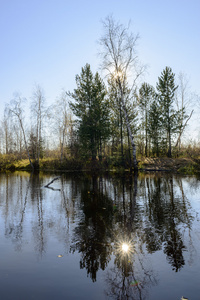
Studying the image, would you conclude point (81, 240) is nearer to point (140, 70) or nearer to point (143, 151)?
point (140, 70)

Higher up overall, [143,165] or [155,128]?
[155,128]

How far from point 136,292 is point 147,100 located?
115ft

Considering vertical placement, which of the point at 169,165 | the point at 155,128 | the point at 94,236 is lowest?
the point at 94,236

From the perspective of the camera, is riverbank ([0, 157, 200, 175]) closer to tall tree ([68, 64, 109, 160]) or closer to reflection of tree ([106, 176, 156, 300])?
tall tree ([68, 64, 109, 160])

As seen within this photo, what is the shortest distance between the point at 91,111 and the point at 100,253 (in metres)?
26.8

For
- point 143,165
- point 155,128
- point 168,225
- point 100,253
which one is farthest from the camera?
point 155,128

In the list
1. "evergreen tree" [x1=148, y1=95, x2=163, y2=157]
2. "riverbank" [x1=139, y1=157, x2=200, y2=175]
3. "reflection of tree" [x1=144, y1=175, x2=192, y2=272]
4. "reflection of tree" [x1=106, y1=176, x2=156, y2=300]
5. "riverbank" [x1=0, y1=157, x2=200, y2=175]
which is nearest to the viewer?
"reflection of tree" [x1=106, y1=176, x2=156, y2=300]

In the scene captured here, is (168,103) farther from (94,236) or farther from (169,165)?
(94,236)

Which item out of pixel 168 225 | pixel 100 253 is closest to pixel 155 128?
pixel 168 225

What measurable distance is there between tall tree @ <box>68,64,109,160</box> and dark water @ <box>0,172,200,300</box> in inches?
850

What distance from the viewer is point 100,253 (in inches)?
181

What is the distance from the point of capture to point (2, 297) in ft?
10.6

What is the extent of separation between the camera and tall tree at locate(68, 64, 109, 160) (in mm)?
29750

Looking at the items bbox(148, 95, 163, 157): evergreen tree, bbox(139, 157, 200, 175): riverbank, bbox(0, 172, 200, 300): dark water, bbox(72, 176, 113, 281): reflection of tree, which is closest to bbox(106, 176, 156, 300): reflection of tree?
bbox(0, 172, 200, 300): dark water
